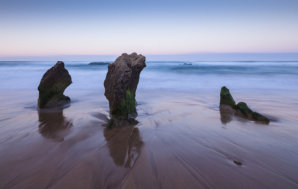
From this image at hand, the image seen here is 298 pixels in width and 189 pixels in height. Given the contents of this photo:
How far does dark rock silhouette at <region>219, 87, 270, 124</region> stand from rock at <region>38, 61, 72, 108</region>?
18.1 ft

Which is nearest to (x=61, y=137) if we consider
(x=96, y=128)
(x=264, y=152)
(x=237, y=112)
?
(x=96, y=128)

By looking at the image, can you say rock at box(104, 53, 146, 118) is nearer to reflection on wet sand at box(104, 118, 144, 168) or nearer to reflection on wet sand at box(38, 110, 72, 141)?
reflection on wet sand at box(104, 118, 144, 168)

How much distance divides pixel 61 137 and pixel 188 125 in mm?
2845

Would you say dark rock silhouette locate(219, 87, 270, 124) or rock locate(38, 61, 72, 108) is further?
rock locate(38, 61, 72, 108)

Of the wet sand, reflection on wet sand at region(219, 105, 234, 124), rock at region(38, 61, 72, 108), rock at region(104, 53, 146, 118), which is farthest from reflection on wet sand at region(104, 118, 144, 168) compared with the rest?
rock at region(38, 61, 72, 108)

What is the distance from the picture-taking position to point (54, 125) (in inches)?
181

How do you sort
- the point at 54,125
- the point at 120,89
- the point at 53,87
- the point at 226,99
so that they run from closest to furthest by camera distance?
1. the point at 54,125
2. the point at 120,89
3. the point at 226,99
4. the point at 53,87

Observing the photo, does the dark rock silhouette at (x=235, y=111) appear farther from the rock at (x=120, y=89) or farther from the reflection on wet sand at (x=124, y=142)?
the rock at (x=120, y=89)

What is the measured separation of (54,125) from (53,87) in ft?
8.27

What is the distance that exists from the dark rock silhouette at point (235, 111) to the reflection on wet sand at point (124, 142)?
2457mm

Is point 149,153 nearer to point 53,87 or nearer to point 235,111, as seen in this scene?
point 235,111

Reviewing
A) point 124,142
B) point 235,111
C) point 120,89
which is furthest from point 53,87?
point 235,111

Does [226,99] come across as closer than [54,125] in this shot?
No

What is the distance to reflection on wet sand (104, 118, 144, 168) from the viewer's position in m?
2.97
